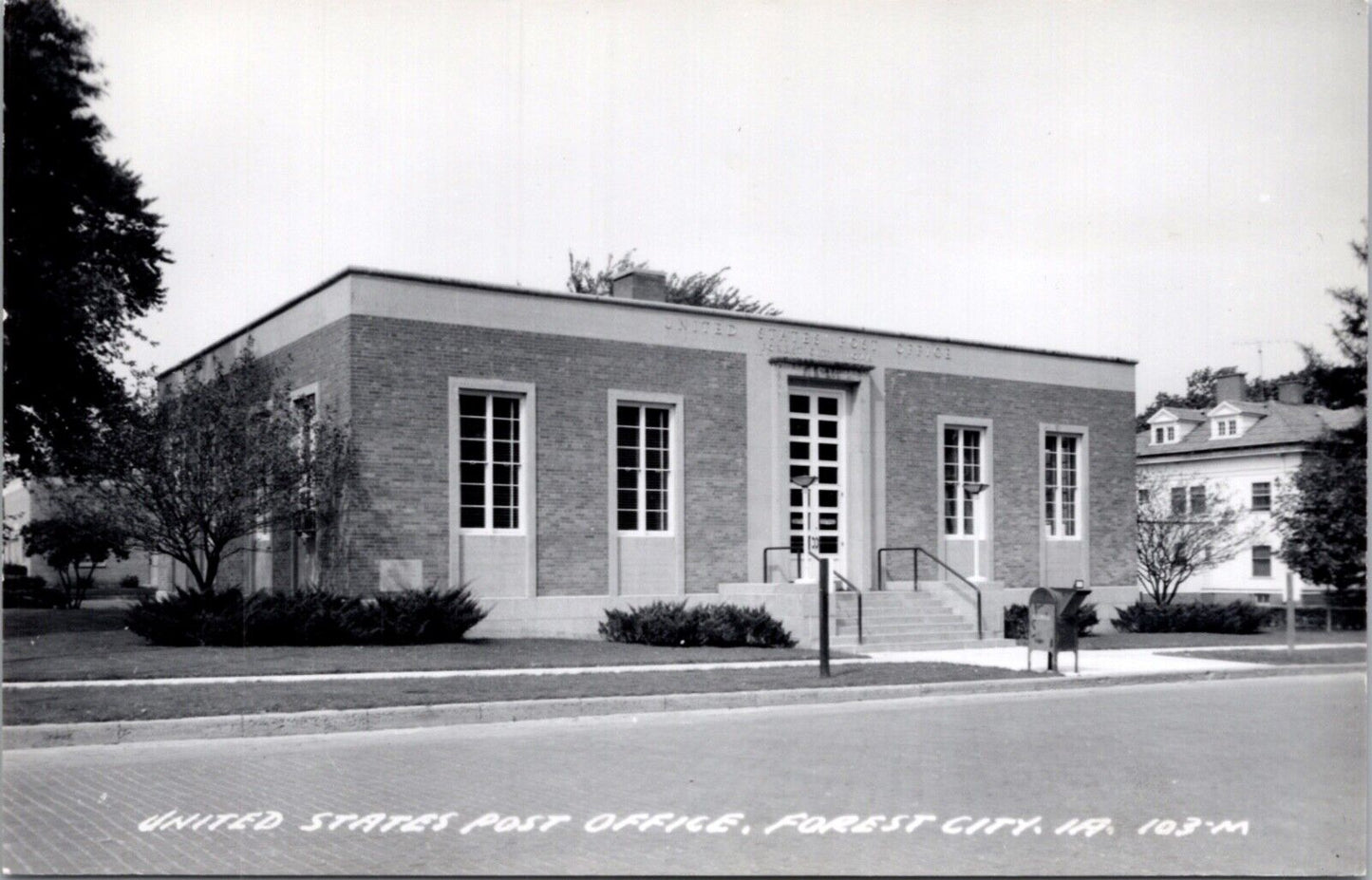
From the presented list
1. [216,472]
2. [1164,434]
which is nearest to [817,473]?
[216,472]

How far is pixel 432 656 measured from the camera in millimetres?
17234

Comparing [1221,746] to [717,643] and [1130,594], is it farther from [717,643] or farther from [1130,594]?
[1130,594]

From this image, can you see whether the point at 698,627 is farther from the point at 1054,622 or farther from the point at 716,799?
the point at 716,799

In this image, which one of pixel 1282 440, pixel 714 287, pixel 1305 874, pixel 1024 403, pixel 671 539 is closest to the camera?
pixel 1305 874

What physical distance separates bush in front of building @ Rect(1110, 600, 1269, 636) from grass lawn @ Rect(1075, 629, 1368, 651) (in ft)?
0.95

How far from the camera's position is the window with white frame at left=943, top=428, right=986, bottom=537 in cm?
2677

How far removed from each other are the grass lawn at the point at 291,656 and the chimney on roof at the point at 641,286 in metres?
6.90

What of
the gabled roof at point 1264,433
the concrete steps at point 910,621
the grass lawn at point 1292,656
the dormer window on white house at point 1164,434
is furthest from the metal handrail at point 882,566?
the dormer window on white house at point 1164,434

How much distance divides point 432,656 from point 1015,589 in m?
13.2

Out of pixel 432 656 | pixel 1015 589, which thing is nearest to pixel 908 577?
pixel 1015 589

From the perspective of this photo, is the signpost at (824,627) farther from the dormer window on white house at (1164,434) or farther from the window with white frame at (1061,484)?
the dormer window on white house at (1164,434)

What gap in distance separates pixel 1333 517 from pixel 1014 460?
6788 mm

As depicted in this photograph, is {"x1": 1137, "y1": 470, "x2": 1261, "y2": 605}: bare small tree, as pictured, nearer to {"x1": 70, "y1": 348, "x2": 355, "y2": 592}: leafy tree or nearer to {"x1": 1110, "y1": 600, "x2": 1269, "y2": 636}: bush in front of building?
{"x1": 1110, "y1": 600, "x2": 1269, "y2": 636}: bush in front of building

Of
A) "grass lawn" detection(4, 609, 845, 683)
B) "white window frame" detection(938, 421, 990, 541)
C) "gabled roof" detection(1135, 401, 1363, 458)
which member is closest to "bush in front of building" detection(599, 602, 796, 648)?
"grass lawn" detection(4, 609, 845, 683)
